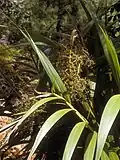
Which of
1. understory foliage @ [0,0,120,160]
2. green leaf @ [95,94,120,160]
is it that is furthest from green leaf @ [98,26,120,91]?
green leaf @ [95,94,120,160]

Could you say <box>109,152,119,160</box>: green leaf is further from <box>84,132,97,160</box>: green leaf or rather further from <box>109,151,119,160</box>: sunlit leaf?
<box>84,132,97,160</box>: green leaf

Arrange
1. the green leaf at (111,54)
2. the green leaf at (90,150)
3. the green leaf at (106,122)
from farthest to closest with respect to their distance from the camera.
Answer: the green leaf at (111,54) < the green leaf at (90,150) < the green leaf at (106,122)

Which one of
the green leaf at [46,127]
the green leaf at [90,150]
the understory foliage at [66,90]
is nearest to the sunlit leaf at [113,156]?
the understory foliage at [66,90]

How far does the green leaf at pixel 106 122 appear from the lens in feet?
7.21

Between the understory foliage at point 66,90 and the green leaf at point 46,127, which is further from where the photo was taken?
the understory foliage at point 66,90

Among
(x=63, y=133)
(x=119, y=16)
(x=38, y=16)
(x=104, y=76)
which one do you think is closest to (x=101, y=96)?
(x=104, y=76)

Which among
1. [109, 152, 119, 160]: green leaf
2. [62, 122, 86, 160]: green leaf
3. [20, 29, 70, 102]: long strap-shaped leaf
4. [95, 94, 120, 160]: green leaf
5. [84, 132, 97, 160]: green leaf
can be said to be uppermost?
[20, 29, 70, 102]: long strap-shaped leaf

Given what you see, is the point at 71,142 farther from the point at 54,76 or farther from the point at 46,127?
the point at 54,76

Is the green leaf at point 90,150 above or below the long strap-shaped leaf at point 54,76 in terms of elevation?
below

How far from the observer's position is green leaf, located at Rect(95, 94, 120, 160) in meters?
2.20

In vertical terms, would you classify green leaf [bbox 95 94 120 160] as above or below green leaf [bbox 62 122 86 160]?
above

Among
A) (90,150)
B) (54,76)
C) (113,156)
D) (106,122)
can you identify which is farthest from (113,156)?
(54,76)

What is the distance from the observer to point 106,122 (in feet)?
7.39

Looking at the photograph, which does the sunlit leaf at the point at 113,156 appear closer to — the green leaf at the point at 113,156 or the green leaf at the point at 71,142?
the green leaf at the point at 113,156
